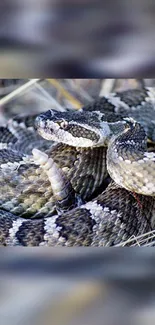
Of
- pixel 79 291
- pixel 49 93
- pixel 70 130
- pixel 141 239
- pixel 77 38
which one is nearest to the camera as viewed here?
pixel 77 38

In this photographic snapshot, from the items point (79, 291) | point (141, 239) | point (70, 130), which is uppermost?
point (70, 130)

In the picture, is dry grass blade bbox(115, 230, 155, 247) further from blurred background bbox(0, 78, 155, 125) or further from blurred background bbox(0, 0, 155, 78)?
blurred background bbox(0, 78, 155, 125)

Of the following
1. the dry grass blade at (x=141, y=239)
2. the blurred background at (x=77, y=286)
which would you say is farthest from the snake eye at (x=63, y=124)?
the blurred background at (x=77, y=286)

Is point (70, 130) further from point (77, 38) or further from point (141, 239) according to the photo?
point (77, 38)

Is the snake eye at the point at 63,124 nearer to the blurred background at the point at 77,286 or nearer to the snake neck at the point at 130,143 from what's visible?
the snake neck at the point at 130,143

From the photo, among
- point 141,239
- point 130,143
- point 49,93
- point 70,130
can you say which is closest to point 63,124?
point 70,130
